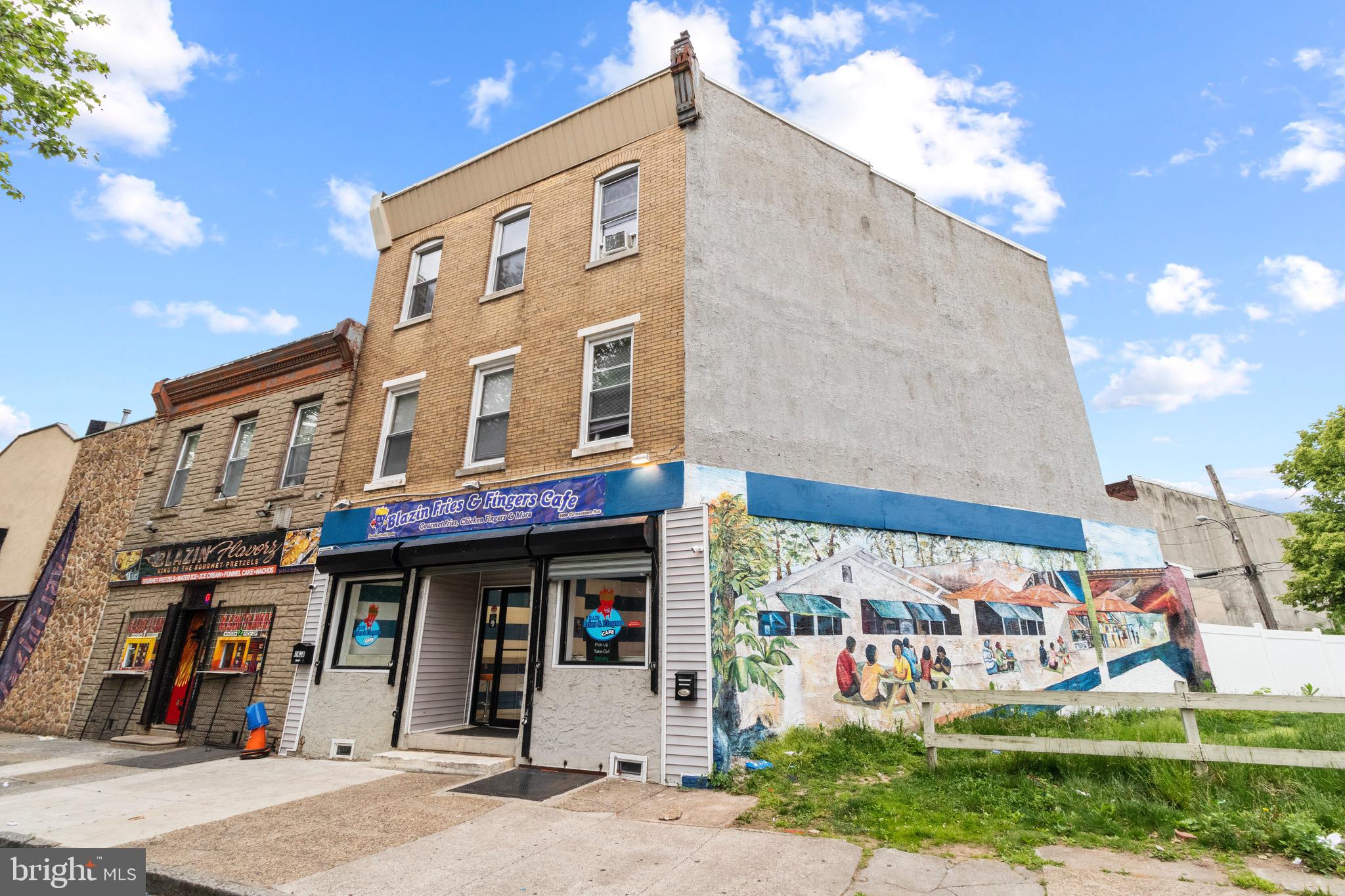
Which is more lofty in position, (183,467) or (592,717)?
(183,467)

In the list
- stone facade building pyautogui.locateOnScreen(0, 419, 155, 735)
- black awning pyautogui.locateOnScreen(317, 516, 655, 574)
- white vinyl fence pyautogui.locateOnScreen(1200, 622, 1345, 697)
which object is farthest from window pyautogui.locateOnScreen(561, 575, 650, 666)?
stone facade building pyautogui.locateOnScreen(0, 419, 155, 735)

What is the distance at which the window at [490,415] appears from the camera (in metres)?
11.8

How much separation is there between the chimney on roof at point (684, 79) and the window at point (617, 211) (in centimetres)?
125

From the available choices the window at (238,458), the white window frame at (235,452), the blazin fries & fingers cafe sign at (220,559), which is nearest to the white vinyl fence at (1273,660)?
the blazin fries & fingers cafe sign at (220,559)

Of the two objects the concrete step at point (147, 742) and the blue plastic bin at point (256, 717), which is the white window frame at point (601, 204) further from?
the concrete step at point (147, 742)

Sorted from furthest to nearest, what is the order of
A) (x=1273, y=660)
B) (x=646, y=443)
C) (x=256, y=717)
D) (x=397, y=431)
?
(x=1273, y=660) < (x=397, y=431) < (x=256, y=717) < (x=646, y=443)

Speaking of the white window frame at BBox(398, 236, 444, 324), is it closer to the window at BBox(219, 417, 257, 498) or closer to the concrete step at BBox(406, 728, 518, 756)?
the window at BBox(219, 417, 257, 498)

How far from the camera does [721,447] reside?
9.91 m

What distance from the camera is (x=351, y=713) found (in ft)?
36.8

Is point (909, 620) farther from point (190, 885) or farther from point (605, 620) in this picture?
point (190, 885)

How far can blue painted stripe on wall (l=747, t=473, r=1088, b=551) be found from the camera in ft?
33.0

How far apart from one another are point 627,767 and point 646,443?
4510mm

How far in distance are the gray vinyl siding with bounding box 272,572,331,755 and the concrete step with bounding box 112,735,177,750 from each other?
2865 millimetres

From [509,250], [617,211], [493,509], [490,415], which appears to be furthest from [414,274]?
[493,509]
